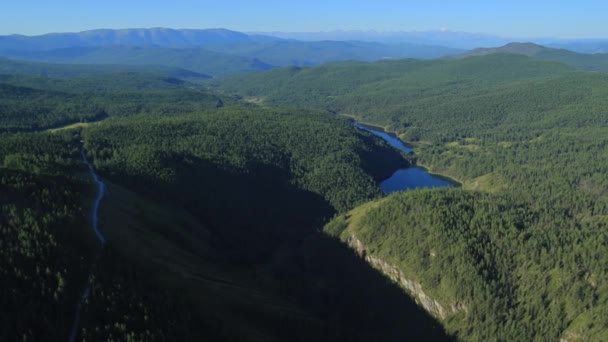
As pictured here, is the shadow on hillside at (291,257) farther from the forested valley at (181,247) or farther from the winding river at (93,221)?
the winding river at (93,221)

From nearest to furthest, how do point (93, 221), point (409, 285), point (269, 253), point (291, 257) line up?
point (93, 221)
point (409, 285)
point (291, 257)
point (269, 253)

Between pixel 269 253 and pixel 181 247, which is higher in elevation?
pixel 181 247

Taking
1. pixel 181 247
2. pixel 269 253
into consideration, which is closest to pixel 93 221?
pixel 181 247

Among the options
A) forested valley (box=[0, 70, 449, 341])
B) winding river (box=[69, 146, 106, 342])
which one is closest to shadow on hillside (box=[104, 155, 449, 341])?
forested valley (box=[0, 70, 449, 341])

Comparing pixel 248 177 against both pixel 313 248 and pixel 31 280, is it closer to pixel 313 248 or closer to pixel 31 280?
pixel 313 248

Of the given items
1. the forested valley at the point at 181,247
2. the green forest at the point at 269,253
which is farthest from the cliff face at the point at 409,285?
the forested valley at the point at 181,247

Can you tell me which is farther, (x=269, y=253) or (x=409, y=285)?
(x=269, y=253)

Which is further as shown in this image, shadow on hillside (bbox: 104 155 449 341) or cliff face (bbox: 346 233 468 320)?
cliff face (bbox: 346 233 468 320)

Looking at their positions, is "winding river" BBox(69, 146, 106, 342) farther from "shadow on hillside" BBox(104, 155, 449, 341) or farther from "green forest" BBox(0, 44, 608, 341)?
"shadow on hillside" BBox(104, 155, 449, 341)

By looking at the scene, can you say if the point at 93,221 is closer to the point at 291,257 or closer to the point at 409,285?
the point at 291,257
